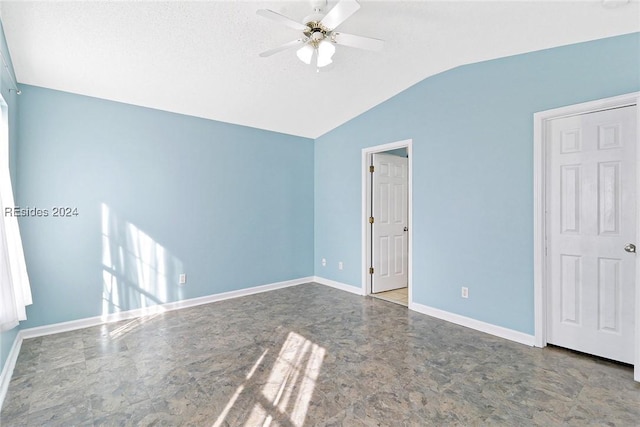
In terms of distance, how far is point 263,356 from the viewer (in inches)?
108

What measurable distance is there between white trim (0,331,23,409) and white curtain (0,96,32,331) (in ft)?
1.26

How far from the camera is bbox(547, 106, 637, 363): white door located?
2.54m

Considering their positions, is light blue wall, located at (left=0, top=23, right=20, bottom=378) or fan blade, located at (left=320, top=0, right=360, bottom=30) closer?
fan blade, located at (left=320, top=0, right=360, bottom=30)

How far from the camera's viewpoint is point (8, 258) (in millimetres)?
2082

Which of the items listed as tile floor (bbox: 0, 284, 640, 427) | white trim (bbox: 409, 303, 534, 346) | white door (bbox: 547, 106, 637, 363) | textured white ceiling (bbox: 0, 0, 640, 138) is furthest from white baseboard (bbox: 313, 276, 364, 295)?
textured white ceiling (bbox: 0, 0, 640, 138)

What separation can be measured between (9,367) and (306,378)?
7.63 feet

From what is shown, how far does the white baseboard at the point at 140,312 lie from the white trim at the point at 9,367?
196 mm

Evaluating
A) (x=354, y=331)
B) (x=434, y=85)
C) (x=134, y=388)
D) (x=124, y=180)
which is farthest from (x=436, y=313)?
(x=124, y=180)

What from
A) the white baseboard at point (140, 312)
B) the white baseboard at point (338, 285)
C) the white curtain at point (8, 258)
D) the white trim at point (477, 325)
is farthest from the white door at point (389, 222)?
the white curtain at point (8, 258)

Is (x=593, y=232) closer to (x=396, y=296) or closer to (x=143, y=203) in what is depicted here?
(x=396, y=296)

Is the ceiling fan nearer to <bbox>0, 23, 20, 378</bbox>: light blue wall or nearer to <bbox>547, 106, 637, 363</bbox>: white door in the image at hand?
<bbox>547, 106, 637, 363</bbox>: white door

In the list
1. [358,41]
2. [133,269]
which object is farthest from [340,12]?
[133,269]

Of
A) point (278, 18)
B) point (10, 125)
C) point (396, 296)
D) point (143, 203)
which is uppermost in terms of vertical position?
point (278, 18)

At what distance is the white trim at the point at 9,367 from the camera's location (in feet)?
7.16
